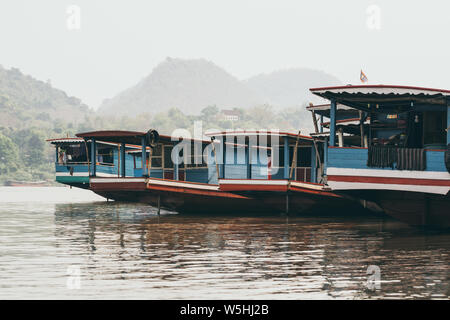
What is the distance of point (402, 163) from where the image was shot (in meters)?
16.8

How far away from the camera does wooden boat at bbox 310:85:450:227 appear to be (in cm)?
1662

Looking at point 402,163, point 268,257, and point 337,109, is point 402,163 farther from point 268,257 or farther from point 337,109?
point 337,109

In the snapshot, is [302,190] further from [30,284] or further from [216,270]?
[30,284]

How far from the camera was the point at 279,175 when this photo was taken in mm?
25812

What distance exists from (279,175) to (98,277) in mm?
15706

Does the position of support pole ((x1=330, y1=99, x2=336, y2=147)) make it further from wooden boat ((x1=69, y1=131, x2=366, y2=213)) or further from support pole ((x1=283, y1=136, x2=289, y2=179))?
support pole ((x1=283, y1=136, x2=289, y2=179))

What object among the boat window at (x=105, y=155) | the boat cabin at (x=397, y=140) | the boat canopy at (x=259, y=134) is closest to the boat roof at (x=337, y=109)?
the boat canopy at (x=259, y=134)

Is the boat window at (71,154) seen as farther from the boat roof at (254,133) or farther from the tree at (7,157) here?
the tree at (7,157)

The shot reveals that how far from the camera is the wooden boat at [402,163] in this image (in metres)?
16.6

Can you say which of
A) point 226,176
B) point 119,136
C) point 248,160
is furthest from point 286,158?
point 119,136

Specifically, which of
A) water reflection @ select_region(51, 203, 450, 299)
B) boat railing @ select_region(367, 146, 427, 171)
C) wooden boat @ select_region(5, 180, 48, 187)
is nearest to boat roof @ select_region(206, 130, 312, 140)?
water reflection @ select_region(51, 203, 450, 299)

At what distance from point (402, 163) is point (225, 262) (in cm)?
672
